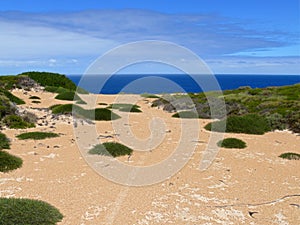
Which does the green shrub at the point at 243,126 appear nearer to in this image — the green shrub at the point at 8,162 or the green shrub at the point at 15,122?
the green shrub at the point at 15,122

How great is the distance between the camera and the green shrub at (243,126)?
64.1ft

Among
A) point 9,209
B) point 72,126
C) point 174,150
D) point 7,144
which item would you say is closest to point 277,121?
point 174,150

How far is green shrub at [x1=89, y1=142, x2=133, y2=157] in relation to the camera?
13102 millimetres

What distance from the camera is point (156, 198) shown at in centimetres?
884

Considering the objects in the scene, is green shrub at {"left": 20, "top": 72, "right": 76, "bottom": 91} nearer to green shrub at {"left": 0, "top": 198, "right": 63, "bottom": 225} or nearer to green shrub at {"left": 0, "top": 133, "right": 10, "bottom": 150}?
green shrub at {"left": 0, "top": 133, "right": 10, "bottom": 150}

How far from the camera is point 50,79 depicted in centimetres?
4738

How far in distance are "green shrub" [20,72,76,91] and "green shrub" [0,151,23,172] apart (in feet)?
116

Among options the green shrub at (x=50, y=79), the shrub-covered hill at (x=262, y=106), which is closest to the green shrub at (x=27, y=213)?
the shrub-covered hill at (x=262, y=106)

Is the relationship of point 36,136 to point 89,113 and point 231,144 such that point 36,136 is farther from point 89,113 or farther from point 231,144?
point 231,144

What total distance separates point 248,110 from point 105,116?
→ 12248 mm

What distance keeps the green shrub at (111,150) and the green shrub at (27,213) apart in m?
5.52

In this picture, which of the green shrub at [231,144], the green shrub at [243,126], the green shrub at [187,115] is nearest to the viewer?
the green shrub at [231,144]

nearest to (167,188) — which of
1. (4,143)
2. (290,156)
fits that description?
(290,156)

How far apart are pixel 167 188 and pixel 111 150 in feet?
14.0
